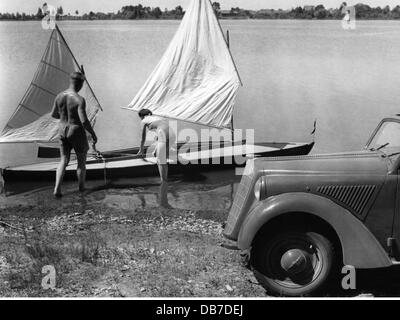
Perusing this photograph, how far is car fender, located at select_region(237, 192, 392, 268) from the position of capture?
500 centimetres

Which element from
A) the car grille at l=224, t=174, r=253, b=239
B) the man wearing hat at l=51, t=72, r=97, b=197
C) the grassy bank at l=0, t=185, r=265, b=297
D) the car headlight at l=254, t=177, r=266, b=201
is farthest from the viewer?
the man wearing hat at l=51, t=72, r=97, b=197

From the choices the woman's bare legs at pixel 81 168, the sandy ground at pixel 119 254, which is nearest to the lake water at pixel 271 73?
the woman's bare legs at pixel 81 168

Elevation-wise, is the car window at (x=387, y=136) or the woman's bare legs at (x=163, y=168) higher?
the car window at (x=387, y=136)

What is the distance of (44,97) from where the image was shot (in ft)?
47.8

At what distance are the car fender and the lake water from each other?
13622 millimetres

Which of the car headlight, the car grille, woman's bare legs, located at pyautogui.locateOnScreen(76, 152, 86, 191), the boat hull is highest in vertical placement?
the car headlight

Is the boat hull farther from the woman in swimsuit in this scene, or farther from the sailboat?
the woman in swimsuit

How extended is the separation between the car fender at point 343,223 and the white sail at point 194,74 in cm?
1052

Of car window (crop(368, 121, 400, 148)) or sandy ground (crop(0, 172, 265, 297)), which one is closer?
sandy ground (crop(0, 172, 265, 297))

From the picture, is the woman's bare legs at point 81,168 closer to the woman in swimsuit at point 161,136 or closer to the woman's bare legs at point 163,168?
the woman in swimsuit at point 161,136

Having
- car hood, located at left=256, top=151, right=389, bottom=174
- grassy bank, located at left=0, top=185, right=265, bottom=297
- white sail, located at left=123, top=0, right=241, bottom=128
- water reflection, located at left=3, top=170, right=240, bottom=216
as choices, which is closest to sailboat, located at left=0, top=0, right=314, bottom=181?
white sail, located at left=123, top=0, right=241, bottom=128

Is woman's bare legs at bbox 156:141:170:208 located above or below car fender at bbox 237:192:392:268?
below

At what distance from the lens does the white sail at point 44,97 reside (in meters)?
14.2

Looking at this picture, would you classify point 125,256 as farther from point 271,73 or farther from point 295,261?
point 271,73
